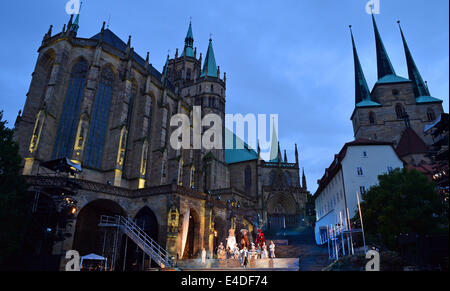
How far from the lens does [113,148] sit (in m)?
26.0

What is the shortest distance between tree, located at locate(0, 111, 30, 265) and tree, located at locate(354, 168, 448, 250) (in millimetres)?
22478

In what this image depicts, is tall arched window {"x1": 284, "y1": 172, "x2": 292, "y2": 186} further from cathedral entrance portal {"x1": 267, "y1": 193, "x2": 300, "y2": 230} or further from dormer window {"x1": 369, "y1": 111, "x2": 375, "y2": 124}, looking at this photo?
dormer window {"x1": 369, "y1": 111, "x2": 375, "y2": 124}

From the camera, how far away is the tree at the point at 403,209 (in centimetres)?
1828

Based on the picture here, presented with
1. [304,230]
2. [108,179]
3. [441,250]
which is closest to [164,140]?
[108,179]

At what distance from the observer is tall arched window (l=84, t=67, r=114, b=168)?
25781 millimetres

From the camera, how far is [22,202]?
16.9 meters

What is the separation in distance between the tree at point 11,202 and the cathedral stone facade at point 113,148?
1.44 meters

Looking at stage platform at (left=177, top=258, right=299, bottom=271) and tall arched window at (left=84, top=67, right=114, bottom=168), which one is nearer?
stage platform at (left=177, top=258, right=299, bottom=271)

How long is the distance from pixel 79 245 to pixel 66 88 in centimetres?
1531

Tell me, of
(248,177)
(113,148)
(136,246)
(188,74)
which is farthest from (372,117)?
(136,246)

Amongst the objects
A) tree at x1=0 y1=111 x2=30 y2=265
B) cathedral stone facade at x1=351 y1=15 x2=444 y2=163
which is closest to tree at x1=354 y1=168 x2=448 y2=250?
tree at x1=0 y1=111 x2=30 y2=265

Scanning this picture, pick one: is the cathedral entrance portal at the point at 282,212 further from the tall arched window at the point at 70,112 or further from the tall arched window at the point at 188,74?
the tall arched window at the point at 70,112
